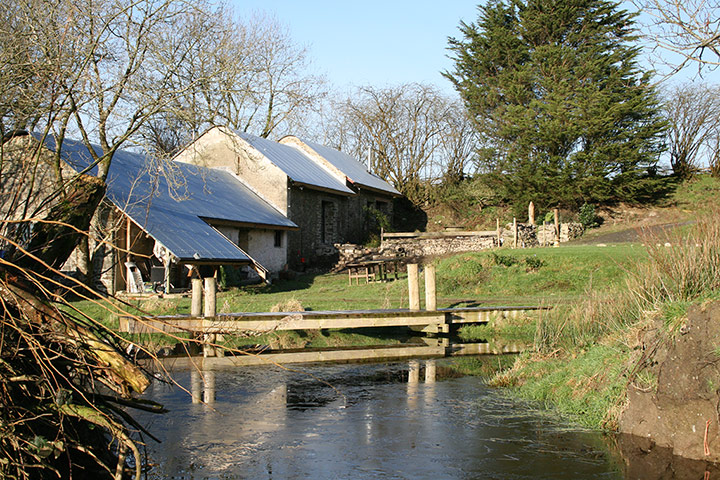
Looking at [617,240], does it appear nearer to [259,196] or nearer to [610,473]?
[259,196]

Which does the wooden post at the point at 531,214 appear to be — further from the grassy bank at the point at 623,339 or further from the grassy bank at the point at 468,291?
the grassy bank at the point at 623,339

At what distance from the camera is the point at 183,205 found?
22.3m

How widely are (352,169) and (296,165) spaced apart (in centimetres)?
665

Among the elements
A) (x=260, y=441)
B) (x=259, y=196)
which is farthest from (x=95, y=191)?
(x=259, y=196)

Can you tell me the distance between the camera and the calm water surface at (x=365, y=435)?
692cm

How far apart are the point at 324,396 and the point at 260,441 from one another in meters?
2.62

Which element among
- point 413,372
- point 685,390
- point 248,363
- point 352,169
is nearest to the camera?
point 685,390

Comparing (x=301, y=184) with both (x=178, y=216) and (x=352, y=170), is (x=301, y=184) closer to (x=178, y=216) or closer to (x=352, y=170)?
(x=178, y=216)

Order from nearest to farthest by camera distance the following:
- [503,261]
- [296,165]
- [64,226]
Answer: [64,226] < [503,261] < [296,165]

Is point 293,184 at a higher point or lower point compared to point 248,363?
higher

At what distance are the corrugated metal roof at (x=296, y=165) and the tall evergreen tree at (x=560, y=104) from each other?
10.7 m

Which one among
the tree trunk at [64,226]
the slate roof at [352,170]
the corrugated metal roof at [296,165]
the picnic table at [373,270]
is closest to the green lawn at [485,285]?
the picnic table at [373,270]

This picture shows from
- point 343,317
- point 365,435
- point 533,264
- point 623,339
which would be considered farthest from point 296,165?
point 365,435

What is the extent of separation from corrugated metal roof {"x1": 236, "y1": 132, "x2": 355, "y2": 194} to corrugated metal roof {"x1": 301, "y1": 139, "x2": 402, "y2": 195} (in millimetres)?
1165
